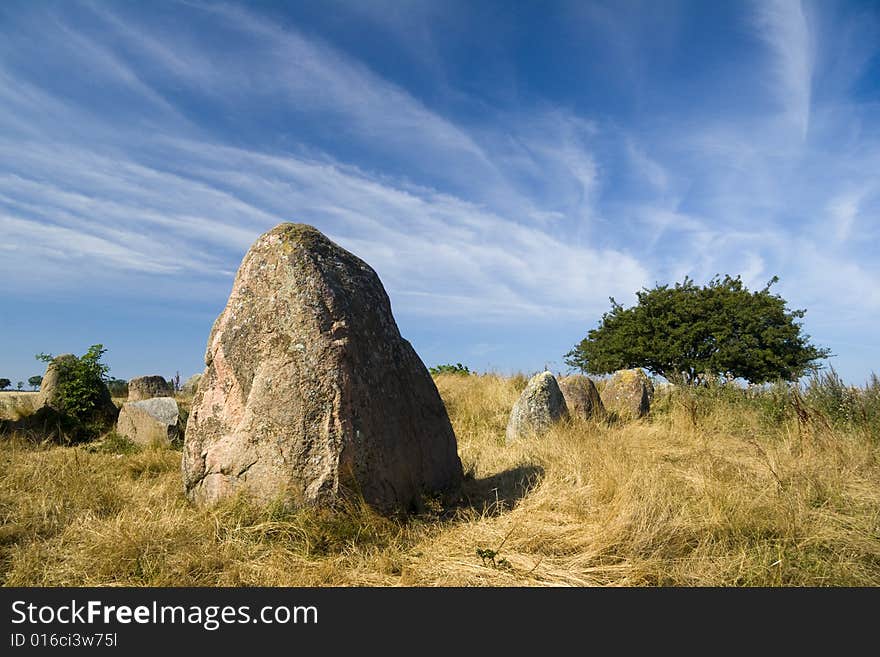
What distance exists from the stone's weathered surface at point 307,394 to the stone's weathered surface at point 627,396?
6.91 m

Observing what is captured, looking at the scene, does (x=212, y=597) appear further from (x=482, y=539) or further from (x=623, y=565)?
(x=623, y=565)

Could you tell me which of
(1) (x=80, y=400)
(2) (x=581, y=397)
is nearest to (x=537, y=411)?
(2) (x=581, y=397)

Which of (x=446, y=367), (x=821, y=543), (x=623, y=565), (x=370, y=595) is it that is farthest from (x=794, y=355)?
(x=370, y=595)

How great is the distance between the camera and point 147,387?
15.5 m

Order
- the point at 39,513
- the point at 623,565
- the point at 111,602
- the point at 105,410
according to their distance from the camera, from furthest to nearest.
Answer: the point at 105,410, the point at 39,513, the point at 623,565, the point at 111,602

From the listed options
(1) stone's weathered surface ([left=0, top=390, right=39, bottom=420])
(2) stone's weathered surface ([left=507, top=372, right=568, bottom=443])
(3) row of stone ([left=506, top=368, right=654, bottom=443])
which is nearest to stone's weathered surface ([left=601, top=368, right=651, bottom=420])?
(3) row of stone ([left=506, top=368, right=654, bottom=443])

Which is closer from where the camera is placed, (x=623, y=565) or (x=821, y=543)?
(x=623, y=565)

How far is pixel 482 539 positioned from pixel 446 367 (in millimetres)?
14589

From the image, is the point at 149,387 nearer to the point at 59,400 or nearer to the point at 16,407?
the point at 16,407

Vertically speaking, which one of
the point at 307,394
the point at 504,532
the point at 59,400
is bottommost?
the point at 504,532

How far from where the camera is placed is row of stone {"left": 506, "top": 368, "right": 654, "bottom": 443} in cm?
846

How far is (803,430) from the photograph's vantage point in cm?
805

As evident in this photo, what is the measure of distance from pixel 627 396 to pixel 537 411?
355cm

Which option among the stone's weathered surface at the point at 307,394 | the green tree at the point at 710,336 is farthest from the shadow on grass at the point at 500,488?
the green tree at the point at 710,336
